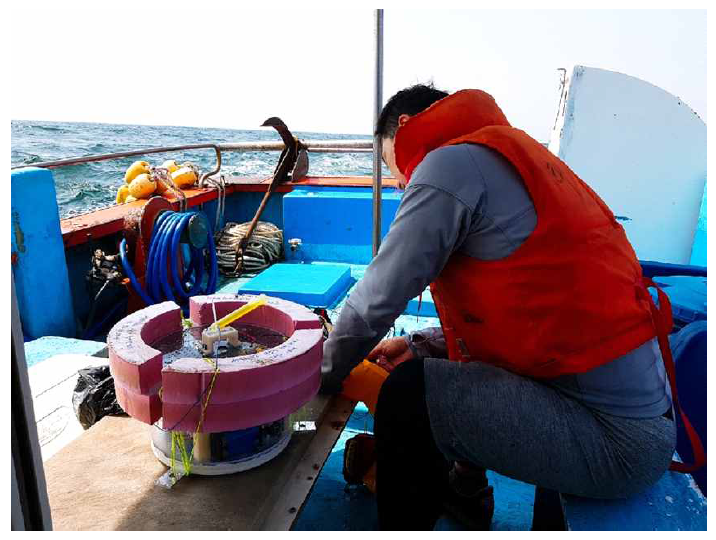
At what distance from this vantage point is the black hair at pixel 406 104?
1.51 metres

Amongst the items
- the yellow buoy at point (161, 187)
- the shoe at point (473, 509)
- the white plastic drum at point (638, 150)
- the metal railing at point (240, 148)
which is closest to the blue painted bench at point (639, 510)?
the shoe at point (473, 509)

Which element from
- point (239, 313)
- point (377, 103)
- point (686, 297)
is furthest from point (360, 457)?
point (686, 297)

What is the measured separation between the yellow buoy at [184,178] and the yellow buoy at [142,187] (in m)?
0.66

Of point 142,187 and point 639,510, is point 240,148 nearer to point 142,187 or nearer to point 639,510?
point 142,187

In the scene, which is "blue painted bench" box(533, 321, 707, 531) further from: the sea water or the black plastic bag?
the sea water

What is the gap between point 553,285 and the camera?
1.22 metres

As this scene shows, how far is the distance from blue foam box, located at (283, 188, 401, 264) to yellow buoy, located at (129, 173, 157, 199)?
46.7 inches

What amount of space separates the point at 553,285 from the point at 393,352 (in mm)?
747

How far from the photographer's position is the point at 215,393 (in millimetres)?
1299

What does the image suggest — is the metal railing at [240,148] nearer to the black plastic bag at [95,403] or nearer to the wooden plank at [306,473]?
the black plastic bag at [95,403]

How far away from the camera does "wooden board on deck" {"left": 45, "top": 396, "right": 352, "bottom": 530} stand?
4.14ft

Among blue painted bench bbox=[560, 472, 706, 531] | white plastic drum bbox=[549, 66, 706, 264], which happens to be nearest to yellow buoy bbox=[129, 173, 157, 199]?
white plastic drum bbox=[549, 66, 706, 264]

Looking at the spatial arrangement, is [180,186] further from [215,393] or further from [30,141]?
[30,141]
